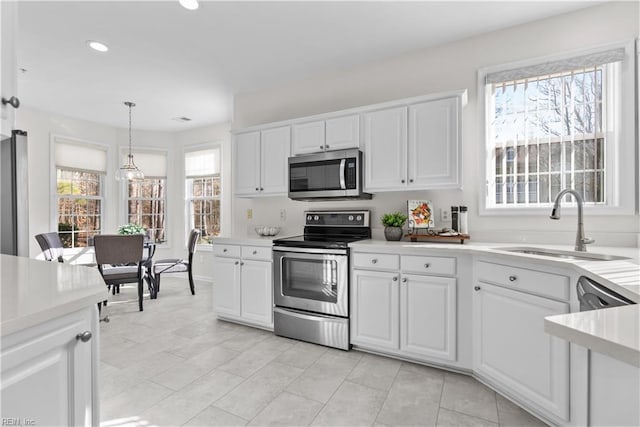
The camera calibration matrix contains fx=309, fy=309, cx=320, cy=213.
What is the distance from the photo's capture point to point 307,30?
2662 mm

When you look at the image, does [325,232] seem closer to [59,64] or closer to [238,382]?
[238,382]

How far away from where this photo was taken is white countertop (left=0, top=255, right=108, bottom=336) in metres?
0.73

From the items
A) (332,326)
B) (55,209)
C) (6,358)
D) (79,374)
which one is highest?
(55,209)

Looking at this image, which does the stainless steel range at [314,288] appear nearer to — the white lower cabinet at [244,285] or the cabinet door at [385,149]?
the white lower cabinet at [244,285]

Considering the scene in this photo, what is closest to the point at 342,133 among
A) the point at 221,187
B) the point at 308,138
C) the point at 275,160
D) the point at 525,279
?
the point at 308,138

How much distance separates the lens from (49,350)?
811 mm

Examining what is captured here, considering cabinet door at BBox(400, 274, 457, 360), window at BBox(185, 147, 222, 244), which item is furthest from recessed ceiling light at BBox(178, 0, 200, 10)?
window at BBox(185, 147, 222, 244)

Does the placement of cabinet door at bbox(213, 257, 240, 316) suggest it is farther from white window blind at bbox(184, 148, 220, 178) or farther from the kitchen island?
white window blind at bbox(184, 148, 220, 178)

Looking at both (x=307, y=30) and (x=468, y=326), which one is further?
(x=307, y=30)

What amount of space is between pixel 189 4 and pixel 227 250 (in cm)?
217

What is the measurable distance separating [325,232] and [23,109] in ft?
15.5

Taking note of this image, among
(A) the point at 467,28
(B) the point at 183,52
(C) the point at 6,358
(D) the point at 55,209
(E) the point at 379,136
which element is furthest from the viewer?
(D) the point at 55,209

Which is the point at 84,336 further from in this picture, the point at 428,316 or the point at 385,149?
the point at 385,149

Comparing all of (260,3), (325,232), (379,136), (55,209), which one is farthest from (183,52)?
(55,209)
